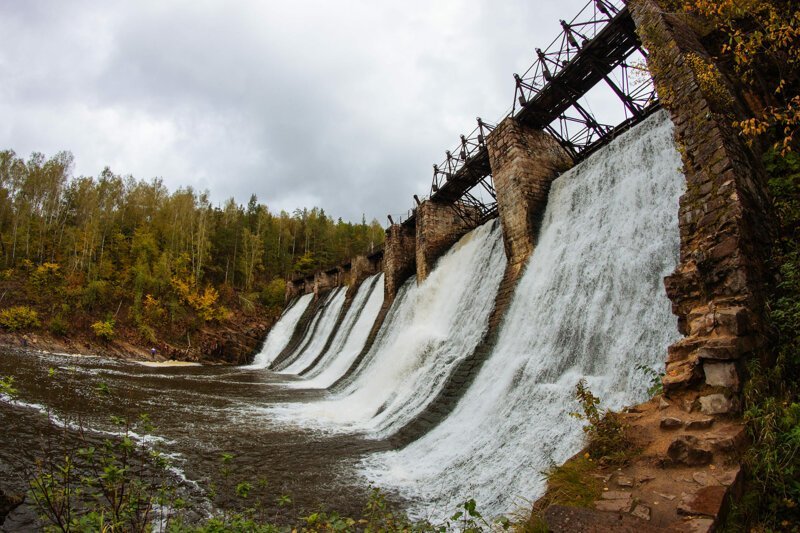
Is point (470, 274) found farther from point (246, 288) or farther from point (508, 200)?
point (246, 288)

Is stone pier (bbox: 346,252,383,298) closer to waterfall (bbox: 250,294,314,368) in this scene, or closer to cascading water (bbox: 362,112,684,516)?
waterfall (bbox: 250,294,314,368)

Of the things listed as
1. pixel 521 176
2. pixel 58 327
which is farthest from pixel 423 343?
pixel 58 327

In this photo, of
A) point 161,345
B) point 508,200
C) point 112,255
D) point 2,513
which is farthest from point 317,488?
point 112,255

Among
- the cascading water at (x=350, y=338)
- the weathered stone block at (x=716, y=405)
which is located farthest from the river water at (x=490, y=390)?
the cascading water at (x=350, y=338)

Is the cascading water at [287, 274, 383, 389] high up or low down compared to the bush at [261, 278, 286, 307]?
down

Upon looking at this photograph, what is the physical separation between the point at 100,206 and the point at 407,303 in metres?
40.1

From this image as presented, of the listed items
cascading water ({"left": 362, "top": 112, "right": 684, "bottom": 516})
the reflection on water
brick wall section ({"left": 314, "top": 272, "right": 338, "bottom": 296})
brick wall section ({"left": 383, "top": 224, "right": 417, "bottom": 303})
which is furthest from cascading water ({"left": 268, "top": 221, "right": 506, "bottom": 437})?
brick wall section ({"left": 314, "top": 272, "right": 338, "bottom": 296})

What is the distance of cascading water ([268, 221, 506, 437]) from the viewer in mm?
10508

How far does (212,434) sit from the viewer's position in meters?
8.31

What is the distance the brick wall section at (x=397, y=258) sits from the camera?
21.2 m

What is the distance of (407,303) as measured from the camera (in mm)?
18219

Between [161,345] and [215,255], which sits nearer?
[161,345]

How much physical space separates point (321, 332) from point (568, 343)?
72.0 feet

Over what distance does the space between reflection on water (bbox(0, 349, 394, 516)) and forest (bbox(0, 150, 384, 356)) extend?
50.4 feet
